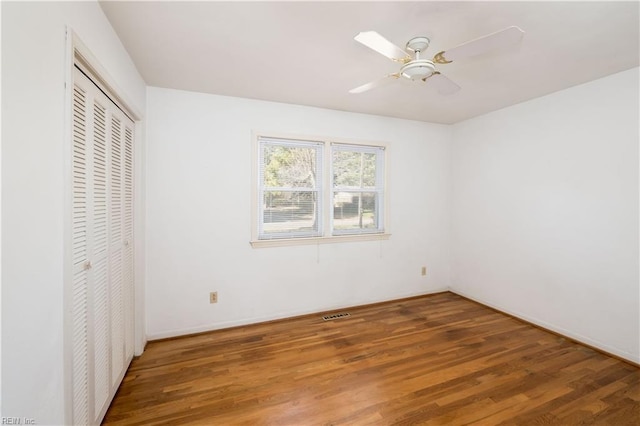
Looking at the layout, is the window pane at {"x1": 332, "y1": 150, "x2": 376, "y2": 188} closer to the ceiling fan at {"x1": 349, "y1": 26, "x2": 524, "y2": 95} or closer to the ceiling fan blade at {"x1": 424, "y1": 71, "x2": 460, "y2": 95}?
the ceiling fan at {"x1": 349, "y1": 26, "x2": 524, "y2": 95}

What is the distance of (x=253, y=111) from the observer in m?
3.10

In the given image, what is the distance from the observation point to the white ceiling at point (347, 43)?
1659mm

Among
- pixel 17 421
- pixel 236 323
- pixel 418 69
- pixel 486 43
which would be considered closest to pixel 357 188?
pixel 418 69

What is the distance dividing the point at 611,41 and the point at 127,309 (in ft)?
13.9

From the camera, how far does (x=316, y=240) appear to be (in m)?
3.42

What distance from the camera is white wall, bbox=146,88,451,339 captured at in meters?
2.79

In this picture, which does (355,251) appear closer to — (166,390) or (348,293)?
(348,293)

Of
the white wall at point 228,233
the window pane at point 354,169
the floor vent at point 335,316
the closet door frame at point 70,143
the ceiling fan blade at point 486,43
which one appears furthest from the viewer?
the window pane at point 354,169

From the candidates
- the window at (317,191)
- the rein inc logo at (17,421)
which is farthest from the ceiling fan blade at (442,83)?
the rein inc logo at (17,421)

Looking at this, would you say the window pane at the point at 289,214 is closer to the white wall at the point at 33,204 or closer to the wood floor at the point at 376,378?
the wood floor at the point at 376,378

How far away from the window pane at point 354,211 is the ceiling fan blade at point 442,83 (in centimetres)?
Result: 179

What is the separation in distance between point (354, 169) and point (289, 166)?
91 cm

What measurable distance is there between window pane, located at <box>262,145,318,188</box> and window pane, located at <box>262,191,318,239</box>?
12 cm

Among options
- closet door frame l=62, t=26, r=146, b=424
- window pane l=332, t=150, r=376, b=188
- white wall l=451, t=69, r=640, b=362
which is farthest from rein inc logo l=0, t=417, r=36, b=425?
white wall l=451, t=69, r=640, b=362
